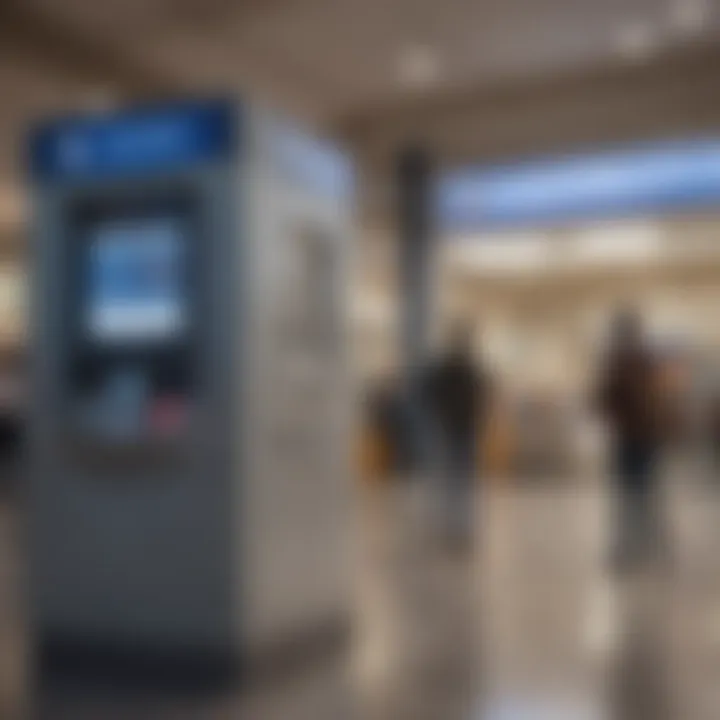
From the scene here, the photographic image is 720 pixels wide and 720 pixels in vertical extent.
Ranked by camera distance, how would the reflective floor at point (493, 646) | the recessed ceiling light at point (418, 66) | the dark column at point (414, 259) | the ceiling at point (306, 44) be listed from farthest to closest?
the dark column at point (414, 259) → the recessed ceiling light at point (418, 66) → the ceiling at point (306, 44) → the reflective floor at point (493, 646)

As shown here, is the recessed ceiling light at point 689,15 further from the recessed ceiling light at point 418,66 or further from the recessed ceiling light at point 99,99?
the recessed ceiling light at point 99,99

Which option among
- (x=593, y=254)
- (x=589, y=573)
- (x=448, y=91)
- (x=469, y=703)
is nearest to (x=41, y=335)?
(x=469, y=703)

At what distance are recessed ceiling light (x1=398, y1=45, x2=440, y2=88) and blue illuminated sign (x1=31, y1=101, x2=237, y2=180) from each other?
26.2 feet

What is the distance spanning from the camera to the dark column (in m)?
17.8

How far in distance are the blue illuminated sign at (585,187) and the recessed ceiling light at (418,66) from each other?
3933 millimetres

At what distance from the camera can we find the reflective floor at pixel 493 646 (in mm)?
4266

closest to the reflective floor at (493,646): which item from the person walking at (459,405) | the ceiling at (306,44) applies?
the person walking at (459,405)

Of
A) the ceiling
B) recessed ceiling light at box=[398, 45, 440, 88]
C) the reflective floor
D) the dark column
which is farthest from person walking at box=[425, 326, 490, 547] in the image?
the dark column

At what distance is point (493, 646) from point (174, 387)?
6.33 feet

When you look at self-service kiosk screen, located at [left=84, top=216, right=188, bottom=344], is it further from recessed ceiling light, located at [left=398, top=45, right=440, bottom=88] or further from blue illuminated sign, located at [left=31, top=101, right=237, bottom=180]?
recessed ceiling light, located at [left=398, top=45, right=440, bottom=88]

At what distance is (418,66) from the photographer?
13.6m

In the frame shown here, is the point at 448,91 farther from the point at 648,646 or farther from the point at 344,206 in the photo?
the point at 648,646

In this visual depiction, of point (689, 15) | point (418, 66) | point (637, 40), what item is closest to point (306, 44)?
point (418, 66)

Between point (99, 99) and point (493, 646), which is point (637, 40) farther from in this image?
point (493, 646)
